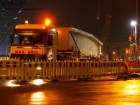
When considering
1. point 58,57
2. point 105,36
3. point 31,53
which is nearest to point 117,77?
point 58,57

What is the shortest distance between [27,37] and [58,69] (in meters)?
2.76

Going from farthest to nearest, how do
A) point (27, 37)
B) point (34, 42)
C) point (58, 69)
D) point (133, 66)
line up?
point (133, 66), point (27, 37), point (34, 42), point (58, 69)

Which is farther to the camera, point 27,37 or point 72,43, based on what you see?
point 72,43

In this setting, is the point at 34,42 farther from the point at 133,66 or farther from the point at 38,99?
the point at 38,99

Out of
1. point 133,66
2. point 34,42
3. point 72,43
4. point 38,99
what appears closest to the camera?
point 38,99

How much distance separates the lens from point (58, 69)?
81.6 feet

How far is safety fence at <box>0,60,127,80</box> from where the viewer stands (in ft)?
75.8

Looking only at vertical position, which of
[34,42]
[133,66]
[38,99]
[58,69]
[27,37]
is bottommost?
[38,99]

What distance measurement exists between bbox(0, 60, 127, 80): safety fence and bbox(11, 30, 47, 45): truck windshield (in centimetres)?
184

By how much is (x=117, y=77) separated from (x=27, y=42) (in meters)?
6.79

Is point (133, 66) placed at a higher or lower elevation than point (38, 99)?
higher

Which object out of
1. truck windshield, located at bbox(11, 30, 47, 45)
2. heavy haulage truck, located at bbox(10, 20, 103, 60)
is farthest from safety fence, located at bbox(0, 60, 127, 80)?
truck windshield, located at bbox(11, 30, 47, 45)

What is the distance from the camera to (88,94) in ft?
55.0

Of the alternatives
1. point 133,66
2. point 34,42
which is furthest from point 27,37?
point 133,66
